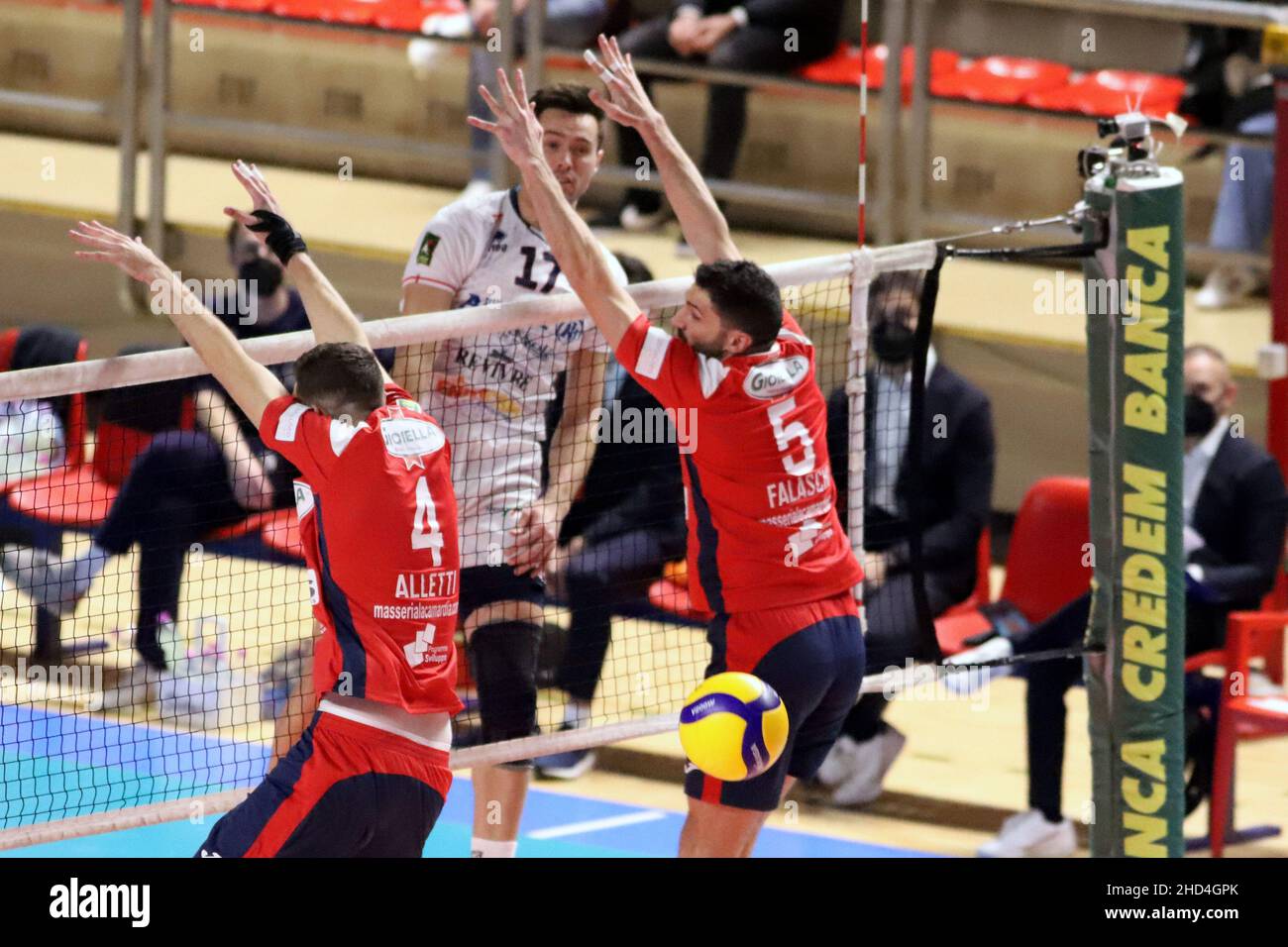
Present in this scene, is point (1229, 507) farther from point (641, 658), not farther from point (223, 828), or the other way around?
point (223, 828)

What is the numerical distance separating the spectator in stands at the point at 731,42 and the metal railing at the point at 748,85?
0.12 metres

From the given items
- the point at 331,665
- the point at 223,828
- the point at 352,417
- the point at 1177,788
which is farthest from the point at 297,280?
the point at 1177,788

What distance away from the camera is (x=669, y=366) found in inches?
237

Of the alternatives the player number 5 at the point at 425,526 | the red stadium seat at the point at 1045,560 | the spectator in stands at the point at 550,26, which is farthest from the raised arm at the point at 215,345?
the spectator in stands at the point at 550,26

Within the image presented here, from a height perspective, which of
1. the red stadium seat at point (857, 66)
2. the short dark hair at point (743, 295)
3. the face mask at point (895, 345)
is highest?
the red stadium seat at point (857, 66)

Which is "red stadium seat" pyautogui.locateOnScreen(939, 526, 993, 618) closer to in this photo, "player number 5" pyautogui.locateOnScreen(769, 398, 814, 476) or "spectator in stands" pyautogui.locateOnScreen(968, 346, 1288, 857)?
"spectator in stands" pyautogui.locateOnScreen(968, 346, 1288, 857)

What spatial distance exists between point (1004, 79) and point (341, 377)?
6.82 m

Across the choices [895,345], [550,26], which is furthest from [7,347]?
[895,345]

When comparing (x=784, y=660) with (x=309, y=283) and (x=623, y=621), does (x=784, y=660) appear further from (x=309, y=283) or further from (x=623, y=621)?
(x=623, y=621)

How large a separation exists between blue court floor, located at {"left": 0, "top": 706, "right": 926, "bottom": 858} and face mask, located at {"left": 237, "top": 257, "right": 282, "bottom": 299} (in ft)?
7.07

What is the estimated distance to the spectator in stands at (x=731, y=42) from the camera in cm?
1131

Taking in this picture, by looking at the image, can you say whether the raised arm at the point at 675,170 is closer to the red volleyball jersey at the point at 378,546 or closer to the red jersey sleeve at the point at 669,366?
the red jersey sleeve at the point at 669,366

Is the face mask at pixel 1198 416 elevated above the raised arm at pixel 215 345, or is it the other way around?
the raised arm at pixel 215 345

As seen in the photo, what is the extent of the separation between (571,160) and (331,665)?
177cm
